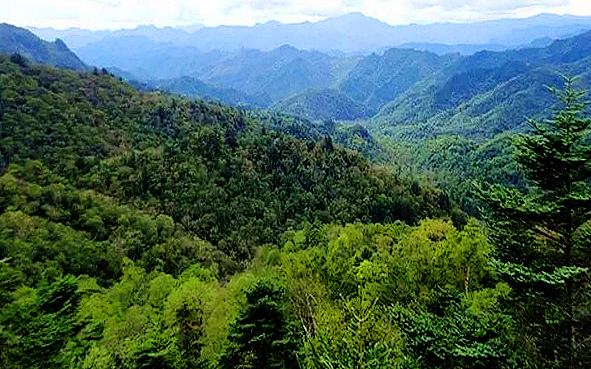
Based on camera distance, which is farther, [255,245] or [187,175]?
[187,175]

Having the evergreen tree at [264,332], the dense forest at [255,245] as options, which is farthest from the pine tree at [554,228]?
the evergreen tree at [264,332]

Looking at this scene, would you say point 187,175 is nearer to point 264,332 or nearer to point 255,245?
point 255,245

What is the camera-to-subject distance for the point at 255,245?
3553 inches

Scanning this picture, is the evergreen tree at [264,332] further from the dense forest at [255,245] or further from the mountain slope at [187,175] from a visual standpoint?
the mountain slope at [187,175]

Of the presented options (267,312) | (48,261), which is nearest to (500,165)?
(48,261)

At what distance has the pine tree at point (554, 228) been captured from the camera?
13.3m

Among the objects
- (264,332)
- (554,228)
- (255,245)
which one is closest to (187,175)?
(255,245)

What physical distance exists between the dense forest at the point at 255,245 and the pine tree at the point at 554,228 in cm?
5

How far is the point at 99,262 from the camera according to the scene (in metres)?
74.9

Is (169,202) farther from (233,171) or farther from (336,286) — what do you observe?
(336,286)

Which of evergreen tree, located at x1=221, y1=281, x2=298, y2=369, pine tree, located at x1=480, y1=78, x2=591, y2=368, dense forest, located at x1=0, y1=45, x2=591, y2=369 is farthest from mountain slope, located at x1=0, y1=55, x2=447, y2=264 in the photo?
pine tree, located at x1=480, y1=78, x2=591, y2=368

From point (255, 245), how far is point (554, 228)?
78.2 metres

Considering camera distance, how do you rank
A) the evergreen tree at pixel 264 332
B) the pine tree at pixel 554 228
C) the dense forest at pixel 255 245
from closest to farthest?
the pine tree at pixel 554 228 → the dense forest at pixel 255 245 → the evergreen tree at pixel 264 332

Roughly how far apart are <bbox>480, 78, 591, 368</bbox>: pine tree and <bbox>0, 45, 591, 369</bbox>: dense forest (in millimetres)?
50
